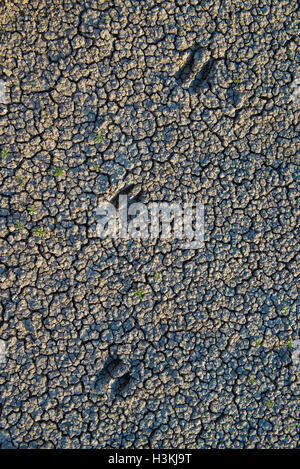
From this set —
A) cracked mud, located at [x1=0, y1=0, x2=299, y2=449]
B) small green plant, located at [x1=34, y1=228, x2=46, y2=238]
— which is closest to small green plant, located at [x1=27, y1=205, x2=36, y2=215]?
cracked mud, located at [x1=0, y1=0, x2=299, y2=449]

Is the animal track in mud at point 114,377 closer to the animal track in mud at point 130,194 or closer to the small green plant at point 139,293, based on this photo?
the small green plant at point 139,293

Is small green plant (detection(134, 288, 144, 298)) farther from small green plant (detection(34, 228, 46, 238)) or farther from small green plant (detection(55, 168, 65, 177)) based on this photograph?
small green plant (detection(55, 168, 65, 177))

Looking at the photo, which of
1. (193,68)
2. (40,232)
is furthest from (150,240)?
(193,68)

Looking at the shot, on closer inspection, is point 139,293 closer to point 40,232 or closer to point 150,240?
point 150,240

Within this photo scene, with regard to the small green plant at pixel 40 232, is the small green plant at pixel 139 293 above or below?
below

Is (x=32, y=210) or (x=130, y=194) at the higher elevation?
(x=130, y=194)

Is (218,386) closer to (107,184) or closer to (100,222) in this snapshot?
(100,222)

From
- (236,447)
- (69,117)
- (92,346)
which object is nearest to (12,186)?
(69,117)

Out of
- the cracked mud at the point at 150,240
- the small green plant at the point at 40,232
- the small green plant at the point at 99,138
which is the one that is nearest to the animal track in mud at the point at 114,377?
the cracked mud at the point at 150,240

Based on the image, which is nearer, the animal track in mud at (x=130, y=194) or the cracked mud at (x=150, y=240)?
the cracked mud at (x=150, y=240)
